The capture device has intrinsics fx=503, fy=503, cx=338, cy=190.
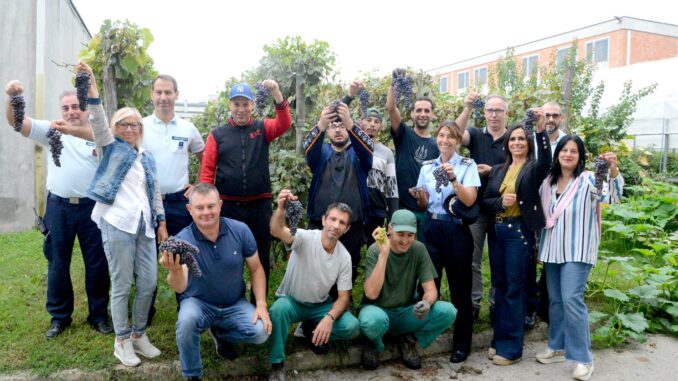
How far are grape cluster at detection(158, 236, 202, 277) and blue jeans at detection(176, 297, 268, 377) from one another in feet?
1.26

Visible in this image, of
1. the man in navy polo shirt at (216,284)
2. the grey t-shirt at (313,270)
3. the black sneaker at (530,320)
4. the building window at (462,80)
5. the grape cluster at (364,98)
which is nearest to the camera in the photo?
the man in navy polo shirt at (216,284)

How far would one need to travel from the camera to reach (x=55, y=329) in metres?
4.23

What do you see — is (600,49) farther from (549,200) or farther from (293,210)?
(293,210)

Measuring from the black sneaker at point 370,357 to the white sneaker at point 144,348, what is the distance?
1.67m

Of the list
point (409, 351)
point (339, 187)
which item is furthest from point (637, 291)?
point (339, 187)

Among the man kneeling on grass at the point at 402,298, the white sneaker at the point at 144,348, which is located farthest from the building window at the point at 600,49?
the white sneaker at the point at 144,348

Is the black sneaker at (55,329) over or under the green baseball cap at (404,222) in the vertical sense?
under

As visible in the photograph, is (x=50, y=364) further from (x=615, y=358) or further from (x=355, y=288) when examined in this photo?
(x=615, y=358)

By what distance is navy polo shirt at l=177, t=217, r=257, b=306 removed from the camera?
3.73 m

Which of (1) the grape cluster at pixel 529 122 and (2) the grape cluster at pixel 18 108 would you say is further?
(1) the grape cluster at pixel 529 122

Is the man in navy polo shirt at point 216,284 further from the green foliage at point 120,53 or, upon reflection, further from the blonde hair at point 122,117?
the green foliage at point 120,53

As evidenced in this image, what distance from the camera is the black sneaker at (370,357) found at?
4246mm

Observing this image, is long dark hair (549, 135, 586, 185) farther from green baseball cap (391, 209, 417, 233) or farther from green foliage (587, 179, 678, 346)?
green foliage (587, 179, 678, 346)

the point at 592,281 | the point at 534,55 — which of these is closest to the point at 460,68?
the point at 534,55
